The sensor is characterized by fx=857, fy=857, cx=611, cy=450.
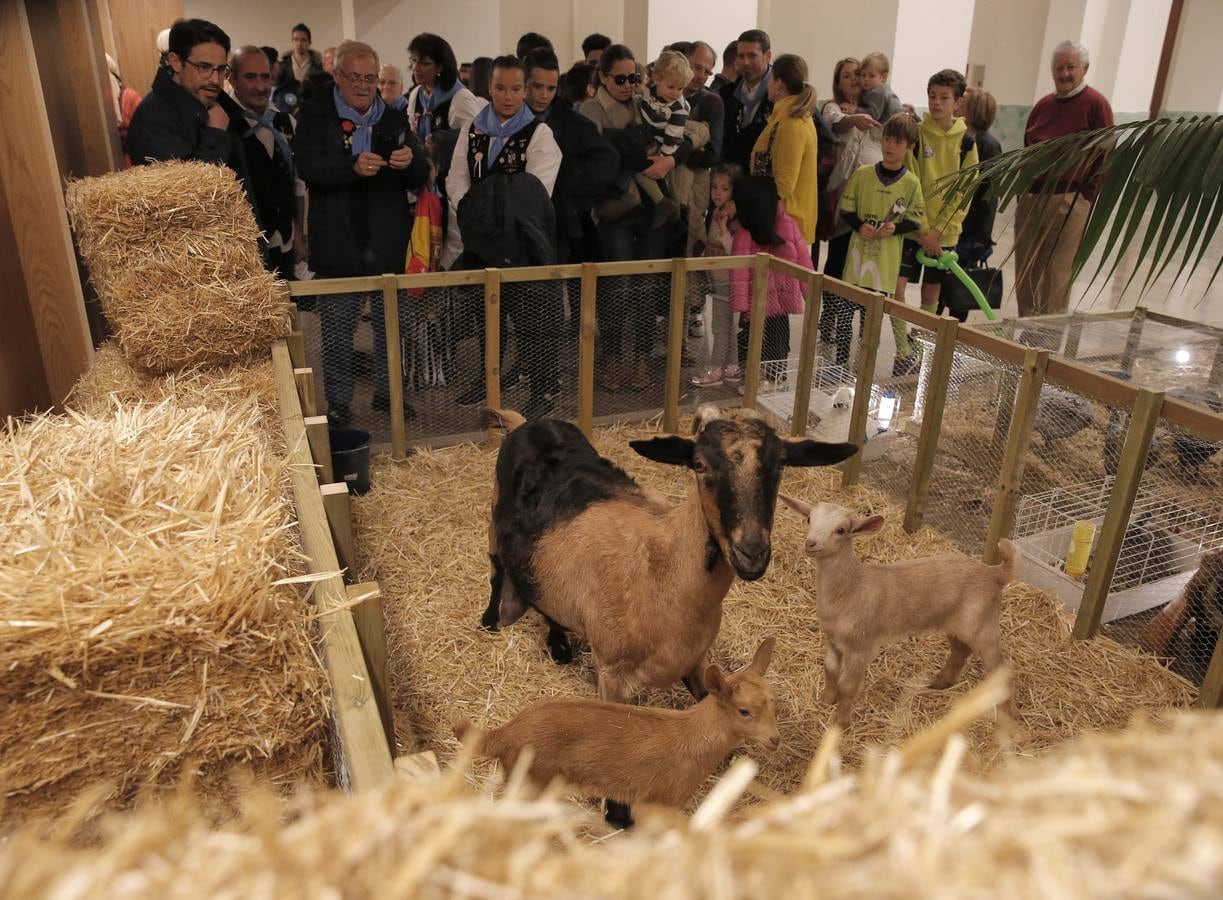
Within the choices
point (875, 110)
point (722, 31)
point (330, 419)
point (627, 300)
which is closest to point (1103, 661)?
point (627, 300)

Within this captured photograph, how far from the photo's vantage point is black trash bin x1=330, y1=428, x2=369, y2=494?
4750 millimetres

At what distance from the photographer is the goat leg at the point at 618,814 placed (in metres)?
2.68

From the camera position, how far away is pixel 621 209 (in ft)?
19.1

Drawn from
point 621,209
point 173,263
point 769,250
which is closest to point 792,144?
point 769,250

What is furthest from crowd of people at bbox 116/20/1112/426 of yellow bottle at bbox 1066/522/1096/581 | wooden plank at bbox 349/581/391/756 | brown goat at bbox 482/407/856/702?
wooden plank at bbox 349/581/391/756

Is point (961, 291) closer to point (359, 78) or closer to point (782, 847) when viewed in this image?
point (359, 78)

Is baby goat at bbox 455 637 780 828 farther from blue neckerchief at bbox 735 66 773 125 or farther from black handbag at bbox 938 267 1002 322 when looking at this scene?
blue neckerchief at bbox 735 66 773 125

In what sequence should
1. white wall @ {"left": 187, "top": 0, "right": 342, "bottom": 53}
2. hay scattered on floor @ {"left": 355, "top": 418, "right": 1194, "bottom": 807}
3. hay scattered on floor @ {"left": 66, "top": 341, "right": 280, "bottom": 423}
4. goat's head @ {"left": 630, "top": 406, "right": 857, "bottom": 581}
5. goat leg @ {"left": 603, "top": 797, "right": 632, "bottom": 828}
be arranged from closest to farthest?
goat's head @ {"left": 630, "top": 406, "right": 857, "bottom": 581}
goat leg @ {"left": 603, "top": 797, "right": 632, "bottom": 828}
hay scattered on floor @ {"left": 355, "top": 418, "right": 1194, "bottom": 807}
hay scattered on floor @ {"left": 66, "top": 341, "right": 280, "bottom": 423}
white wall @ {"left": 187, "top": 0, "right": 342, "bottom": 53}

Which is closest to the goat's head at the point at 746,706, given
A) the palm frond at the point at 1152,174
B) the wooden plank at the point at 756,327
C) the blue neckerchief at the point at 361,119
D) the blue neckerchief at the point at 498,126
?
the palm frond at the point at 1152,174

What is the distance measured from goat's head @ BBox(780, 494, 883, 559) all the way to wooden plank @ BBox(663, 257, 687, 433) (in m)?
2.63

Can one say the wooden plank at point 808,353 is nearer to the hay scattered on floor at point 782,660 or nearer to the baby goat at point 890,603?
the hay scattered on floor at point 782,660

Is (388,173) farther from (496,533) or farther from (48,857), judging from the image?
(48,857)

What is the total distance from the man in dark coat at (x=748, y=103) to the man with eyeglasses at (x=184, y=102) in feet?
11.9

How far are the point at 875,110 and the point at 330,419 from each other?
5297mm
